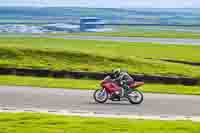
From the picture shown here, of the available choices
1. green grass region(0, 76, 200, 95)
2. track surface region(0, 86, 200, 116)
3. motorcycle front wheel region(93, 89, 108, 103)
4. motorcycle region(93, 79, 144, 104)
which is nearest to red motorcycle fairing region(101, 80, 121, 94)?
motorcycle region(93, 79, 144, 104)

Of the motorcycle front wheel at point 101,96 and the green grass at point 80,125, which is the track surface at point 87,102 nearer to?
the motorcycle front wheel at point 101,96

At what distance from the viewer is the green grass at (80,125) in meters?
13.3

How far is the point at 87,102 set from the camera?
2134cm

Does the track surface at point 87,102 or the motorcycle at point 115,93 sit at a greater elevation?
the motorcycle at point 115,93

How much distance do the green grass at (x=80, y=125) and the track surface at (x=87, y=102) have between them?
3795mm

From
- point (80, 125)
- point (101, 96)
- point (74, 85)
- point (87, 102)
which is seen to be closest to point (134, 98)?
point (101, 96)

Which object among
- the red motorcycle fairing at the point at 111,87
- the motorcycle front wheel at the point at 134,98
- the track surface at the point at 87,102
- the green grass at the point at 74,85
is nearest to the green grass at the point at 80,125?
the track surface at the point at 87,102

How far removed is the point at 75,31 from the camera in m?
105

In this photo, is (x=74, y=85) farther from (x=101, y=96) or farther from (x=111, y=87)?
(x=111, y=87)

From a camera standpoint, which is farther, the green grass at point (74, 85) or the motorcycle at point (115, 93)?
the green grass at point (74, 85)

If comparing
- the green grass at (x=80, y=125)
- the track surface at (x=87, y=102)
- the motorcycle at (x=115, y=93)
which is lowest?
the green grass at (x=80, y=125)

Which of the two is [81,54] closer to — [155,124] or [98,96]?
[98,96]

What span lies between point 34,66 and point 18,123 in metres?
20.2

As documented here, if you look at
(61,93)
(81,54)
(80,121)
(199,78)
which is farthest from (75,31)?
(80,121)
